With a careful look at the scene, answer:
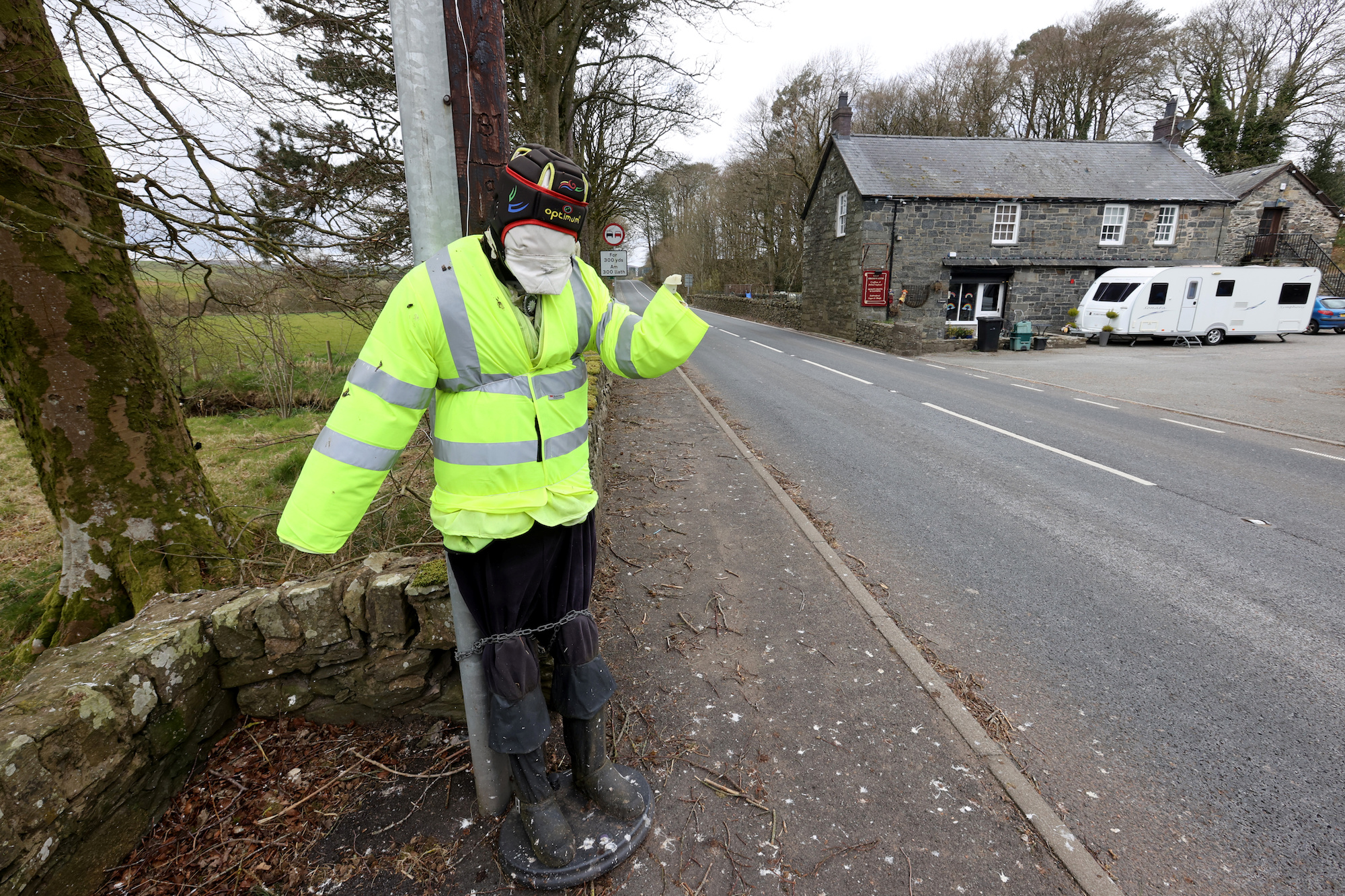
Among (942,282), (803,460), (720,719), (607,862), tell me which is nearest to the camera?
(607,862)

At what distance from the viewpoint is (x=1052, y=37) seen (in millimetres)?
35844

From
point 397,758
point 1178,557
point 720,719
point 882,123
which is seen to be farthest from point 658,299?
point 882,123

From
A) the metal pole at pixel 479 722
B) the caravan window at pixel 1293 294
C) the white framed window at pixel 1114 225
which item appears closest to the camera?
the metal pole at pixel 479 722

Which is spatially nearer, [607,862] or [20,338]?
[607,862]

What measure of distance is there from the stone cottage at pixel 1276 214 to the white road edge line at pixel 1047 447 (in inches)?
1015

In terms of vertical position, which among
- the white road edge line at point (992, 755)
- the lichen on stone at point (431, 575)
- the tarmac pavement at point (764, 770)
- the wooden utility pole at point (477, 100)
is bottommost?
the tarmac pavement at point (764, 770)

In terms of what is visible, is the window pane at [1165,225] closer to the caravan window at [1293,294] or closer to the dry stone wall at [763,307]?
the caravan window at [1293,294]

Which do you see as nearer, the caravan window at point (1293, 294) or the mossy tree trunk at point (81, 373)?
the mossy tree trunk at point (81, 373)

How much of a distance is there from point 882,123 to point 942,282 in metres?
22.4

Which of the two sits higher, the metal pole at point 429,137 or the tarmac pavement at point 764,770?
the metal pole at point 429,137

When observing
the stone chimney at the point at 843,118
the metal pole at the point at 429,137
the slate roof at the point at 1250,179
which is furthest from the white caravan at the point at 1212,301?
the metal pole at the point at 429,137

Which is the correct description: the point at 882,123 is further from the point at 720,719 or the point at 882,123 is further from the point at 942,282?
the point at 720,719

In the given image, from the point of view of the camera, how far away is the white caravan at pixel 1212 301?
18703mm

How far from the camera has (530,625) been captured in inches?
85.2
